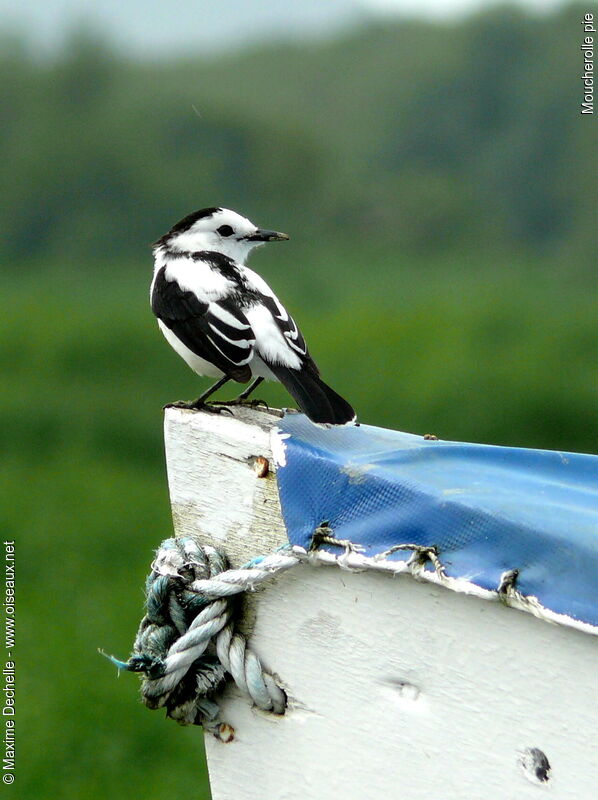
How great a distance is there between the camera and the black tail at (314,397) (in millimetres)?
3645

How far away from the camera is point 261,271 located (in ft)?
51.1

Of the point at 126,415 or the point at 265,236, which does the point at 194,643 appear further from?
the point at 126,415

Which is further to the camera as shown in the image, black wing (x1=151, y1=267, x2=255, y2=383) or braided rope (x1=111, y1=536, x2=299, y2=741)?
black wing (x1=151, y1=267, x2=255, y2=383)

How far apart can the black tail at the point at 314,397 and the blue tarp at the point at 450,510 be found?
353 millimetres

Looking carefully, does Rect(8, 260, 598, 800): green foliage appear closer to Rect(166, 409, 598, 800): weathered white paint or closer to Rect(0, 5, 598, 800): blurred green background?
Rect(0, 5, 598, 800): blurred green background

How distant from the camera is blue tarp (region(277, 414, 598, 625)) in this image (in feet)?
8.38

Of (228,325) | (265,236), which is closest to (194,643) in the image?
(228,325)

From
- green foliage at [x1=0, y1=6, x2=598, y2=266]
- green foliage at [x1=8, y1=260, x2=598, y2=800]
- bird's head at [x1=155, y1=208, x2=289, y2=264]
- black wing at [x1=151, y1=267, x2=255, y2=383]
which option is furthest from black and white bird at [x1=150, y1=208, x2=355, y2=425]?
green foliage at [x1=0, y1=6, x2=598, y2=266]

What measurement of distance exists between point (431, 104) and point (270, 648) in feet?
53.6

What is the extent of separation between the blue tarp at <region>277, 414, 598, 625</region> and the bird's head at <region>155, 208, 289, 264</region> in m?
2.02

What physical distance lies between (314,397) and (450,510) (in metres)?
1.24

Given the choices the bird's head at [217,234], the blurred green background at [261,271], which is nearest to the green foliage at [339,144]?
the blurred green background at [261,271]

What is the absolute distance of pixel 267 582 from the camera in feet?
9.39

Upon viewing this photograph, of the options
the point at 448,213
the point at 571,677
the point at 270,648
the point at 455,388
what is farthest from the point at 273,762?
the point at 448,213
